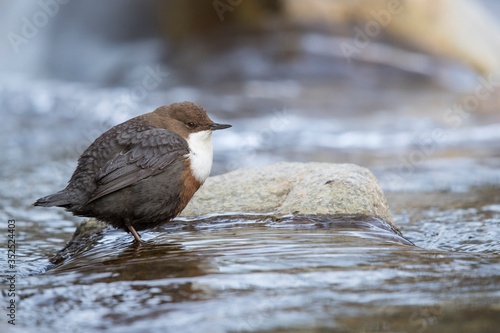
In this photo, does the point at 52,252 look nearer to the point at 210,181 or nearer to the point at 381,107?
the point at 210,181

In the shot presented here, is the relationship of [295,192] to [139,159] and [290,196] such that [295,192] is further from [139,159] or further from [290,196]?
[139,159]

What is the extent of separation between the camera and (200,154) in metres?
4.12

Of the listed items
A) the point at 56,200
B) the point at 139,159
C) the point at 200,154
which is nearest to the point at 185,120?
the point at 200,154

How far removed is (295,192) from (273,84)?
1055 cm

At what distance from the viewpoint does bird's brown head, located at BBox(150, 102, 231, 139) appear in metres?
4.22

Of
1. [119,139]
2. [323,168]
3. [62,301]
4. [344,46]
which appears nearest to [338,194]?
[323,168]

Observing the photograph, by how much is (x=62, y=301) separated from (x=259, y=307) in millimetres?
933

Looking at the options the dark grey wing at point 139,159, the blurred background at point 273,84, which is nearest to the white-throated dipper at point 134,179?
the dark grey wing at point 139,159

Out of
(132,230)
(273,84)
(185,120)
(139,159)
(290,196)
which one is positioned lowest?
(132,230)

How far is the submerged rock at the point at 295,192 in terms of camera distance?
412cm

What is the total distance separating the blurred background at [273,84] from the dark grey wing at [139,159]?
222 cm

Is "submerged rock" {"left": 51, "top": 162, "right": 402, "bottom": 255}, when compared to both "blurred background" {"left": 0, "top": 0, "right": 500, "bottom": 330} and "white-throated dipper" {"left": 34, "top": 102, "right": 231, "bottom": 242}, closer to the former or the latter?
"white-throated dipper" {"left": 34, "top": 102, "right": 231, "bottom": 242}

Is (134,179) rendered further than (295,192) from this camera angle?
No

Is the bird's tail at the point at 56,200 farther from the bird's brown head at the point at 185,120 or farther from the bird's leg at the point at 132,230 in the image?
the bird's brown head at the point at 185,120
